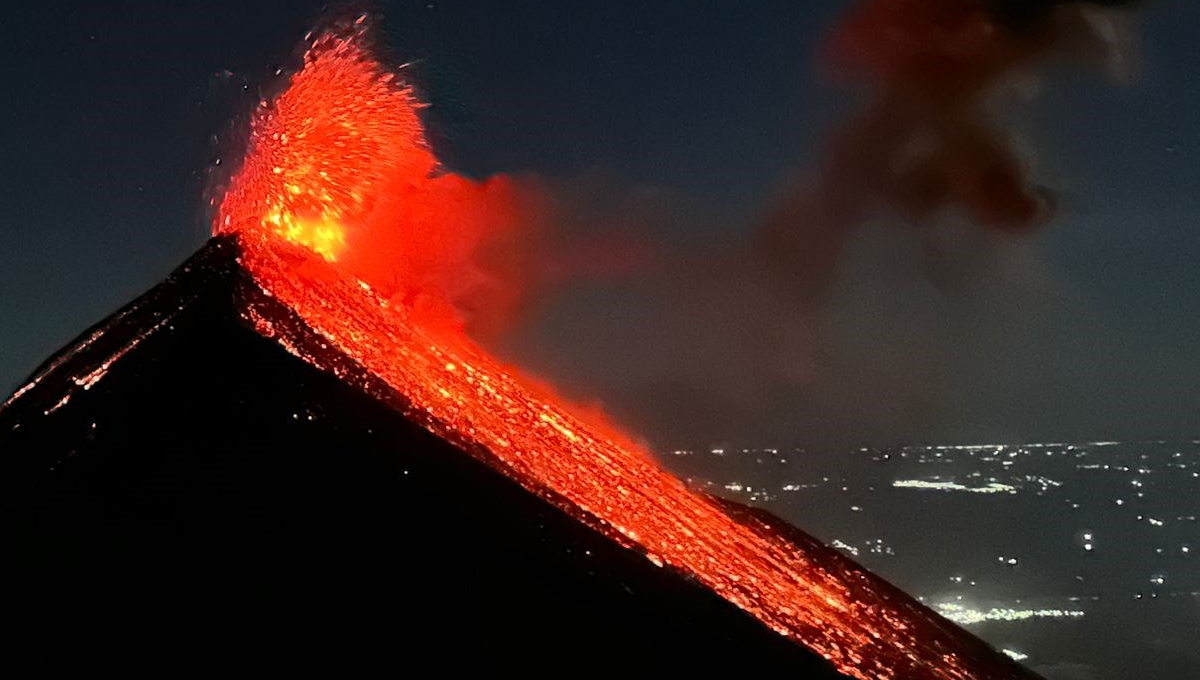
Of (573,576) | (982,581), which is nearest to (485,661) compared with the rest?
(573,576)

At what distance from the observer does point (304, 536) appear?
10.4ft

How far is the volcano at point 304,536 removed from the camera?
3.06 m

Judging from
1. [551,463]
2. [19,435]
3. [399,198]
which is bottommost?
[19,435]

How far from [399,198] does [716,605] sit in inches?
376

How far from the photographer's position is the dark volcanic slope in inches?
120

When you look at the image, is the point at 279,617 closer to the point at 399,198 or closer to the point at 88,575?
the point at 88,575

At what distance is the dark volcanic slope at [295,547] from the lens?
3.05 metres

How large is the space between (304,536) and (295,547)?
40 mm

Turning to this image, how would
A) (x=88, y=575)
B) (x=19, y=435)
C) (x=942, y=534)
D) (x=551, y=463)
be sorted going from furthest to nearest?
(x=942, y=534)
(x=551, y=463)
(x=19, y=435)
(x=88, y=575)

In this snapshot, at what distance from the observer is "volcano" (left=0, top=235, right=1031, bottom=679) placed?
120 inches

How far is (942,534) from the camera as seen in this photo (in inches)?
6599

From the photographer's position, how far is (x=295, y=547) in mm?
3143

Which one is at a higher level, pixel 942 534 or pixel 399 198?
pixel 942 534

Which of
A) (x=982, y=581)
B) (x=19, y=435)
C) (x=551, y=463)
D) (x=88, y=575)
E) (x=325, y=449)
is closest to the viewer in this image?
(x=88, y=575)
